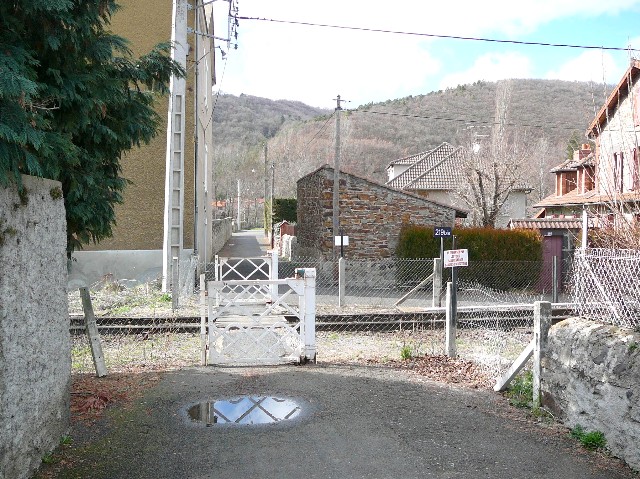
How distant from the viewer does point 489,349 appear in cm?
1100

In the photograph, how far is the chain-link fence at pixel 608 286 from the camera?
A: 19.0ft

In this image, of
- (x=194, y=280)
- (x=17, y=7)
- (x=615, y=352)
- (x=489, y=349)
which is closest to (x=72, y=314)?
(x=194, y=280)

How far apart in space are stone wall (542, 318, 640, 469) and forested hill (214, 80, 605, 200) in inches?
1776

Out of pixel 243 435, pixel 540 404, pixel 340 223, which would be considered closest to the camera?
pixel 243 435

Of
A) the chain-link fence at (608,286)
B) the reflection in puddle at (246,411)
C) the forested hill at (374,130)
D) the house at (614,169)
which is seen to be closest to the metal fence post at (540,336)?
the chain-link fence at (608,286)

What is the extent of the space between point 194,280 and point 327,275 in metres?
4.19

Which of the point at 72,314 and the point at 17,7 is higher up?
the point at 17,7

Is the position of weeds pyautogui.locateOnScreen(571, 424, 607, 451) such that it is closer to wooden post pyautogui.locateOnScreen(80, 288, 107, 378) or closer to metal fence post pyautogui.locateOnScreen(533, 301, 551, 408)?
metal fence post pyautogui.locateOnScreen(533, 301, 551, 408)

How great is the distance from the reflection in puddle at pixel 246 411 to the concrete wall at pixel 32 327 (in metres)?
1.42

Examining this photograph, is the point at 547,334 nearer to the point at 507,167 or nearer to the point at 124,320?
the point at 124,320

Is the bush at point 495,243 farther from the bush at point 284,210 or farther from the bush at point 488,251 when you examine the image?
the bush at point 284,210

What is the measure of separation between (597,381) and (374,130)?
7616cm

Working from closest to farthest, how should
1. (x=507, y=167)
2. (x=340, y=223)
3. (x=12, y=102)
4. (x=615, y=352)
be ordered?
(x=12, y=102) < (x=615, y=352) < (x=340, y=223) < (x=507, y=167)

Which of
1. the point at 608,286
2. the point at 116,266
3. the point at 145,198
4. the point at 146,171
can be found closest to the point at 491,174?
the point at 146,171
